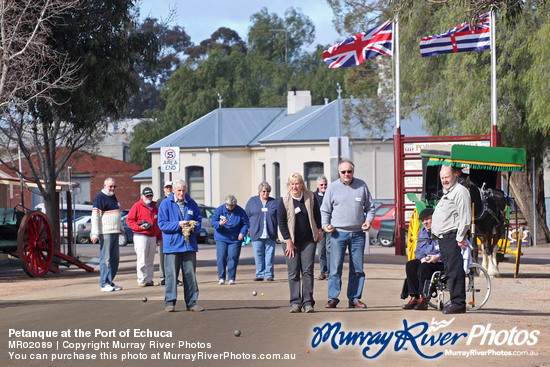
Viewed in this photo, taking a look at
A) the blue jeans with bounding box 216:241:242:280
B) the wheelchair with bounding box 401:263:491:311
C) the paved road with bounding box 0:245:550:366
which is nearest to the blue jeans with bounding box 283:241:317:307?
the paved road with bounding box 0:245:550:366

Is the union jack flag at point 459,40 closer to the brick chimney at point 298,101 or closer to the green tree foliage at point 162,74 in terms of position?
the brick chimney at point 298,101

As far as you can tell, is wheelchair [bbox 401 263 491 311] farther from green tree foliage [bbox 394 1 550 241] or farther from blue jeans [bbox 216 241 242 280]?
green tree foliage [bbox 394 1 550 241]

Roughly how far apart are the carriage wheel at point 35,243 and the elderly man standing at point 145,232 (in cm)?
393

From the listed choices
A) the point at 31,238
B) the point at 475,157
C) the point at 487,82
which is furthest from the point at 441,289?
the point at 487,82

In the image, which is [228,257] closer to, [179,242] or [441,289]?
[179,242]

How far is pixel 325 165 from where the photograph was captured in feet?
171

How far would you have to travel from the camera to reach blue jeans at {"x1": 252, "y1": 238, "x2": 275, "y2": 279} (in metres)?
19.1

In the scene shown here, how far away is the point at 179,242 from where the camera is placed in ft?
44.4

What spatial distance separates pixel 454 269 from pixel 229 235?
6.72 m

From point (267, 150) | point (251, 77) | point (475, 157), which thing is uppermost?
point (251, 77)

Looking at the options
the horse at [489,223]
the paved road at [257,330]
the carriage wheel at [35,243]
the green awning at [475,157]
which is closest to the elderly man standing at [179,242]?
the paved road at [257,330]

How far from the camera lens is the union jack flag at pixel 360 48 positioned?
2677 centimetres

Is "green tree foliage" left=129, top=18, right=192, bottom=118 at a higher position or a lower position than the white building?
higher

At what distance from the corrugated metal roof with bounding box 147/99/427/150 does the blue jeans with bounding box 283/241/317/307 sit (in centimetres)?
3854
